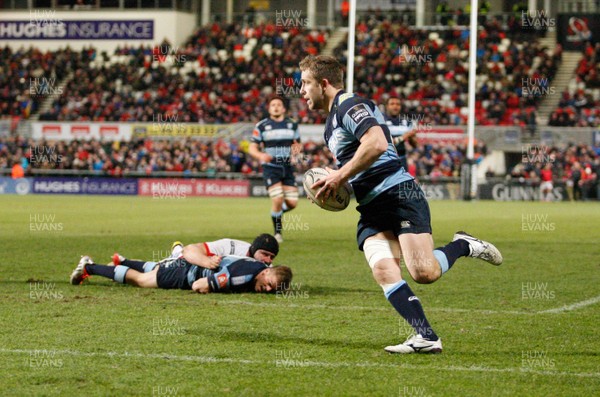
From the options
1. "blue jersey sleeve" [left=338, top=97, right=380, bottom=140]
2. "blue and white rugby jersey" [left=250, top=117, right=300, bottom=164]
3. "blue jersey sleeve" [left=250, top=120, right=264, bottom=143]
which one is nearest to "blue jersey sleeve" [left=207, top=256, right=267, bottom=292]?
"blue jersey sleeve" [left=338, top=97, right=380, bottom=140]

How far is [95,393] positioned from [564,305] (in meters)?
5.44

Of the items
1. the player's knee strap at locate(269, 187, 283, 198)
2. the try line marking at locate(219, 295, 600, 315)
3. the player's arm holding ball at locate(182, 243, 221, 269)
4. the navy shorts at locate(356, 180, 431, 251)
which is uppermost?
the navy shorts at locate(356, 180, 431, 251)

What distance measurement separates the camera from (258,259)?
394 inches

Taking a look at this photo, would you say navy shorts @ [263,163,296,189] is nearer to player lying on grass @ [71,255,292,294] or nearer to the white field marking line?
player lying on grass @ [71,255,292,294]

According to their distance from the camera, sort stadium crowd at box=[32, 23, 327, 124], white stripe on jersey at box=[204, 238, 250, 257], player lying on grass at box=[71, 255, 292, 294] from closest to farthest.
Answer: player lying on grass at box=[71, 255, 292, 294] < white stripe on jersey at box=[204, 238, 250, 257] < stadium crowd at box=[32, 23, 327, 124]

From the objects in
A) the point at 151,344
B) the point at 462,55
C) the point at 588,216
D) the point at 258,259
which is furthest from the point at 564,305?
the point at 462,55

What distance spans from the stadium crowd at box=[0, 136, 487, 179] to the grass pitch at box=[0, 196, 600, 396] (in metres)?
22.4

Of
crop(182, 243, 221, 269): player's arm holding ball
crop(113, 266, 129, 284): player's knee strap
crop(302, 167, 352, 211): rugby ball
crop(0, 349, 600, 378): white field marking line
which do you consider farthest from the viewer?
crop(113, 266, 129, 284): player's knee strap

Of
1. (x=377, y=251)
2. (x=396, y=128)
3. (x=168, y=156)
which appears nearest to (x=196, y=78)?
(x=168, y=156)

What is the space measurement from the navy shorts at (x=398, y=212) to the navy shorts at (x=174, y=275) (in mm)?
3537

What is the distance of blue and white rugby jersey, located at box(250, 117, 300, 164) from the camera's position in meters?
17.4

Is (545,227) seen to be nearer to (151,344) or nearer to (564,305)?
(564,305)

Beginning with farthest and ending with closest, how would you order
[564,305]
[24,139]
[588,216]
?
[24,139]
[588,216]
[564,305]

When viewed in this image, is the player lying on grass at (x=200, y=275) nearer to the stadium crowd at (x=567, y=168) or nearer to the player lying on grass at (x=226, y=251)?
the player lying on grass at (x=226, y=251)
